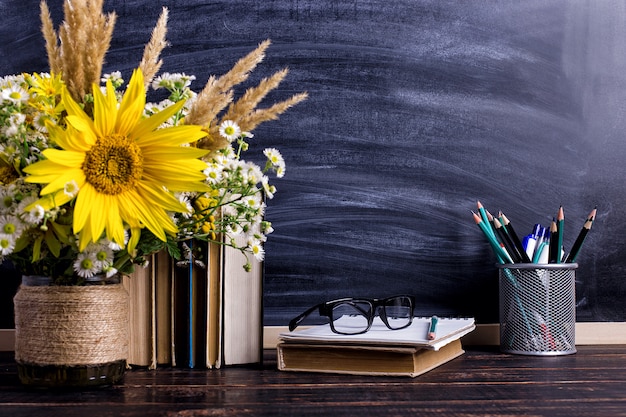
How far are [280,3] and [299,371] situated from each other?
0.75 metres

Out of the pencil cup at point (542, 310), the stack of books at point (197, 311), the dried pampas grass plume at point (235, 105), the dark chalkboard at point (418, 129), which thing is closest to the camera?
the dried pampas grass plume at point (235, 105)

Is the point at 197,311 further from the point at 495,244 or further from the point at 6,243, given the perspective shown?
the point at 495,244

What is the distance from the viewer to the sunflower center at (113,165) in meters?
0.81

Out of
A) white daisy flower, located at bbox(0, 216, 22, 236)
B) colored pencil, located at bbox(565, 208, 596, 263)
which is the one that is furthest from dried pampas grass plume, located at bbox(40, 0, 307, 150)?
colored pencil, located at bbox(565, 208, 596, 263)

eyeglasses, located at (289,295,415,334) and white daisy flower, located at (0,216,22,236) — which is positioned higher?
white daisy flower, located at (0,216,22,236)

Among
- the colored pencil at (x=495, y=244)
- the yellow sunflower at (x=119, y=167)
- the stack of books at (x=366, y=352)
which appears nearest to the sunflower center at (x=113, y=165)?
the yellow sunflower at (x=119, y=167)

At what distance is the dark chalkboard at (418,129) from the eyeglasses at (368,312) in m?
0.17

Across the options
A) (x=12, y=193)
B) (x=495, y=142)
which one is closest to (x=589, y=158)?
(x=495, y=142)

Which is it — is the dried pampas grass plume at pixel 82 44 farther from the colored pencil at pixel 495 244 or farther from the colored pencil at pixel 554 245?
the colored pencil at pixel 554 245

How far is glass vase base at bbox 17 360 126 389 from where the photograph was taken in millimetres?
872

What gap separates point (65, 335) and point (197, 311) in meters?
0.23

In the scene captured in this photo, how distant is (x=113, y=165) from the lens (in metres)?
0.83

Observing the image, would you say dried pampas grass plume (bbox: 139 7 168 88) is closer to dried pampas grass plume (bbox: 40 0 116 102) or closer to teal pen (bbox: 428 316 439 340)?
dried pampas grass plume (bbox: 40 0 116 102)

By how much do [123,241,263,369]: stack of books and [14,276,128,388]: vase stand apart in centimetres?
15
